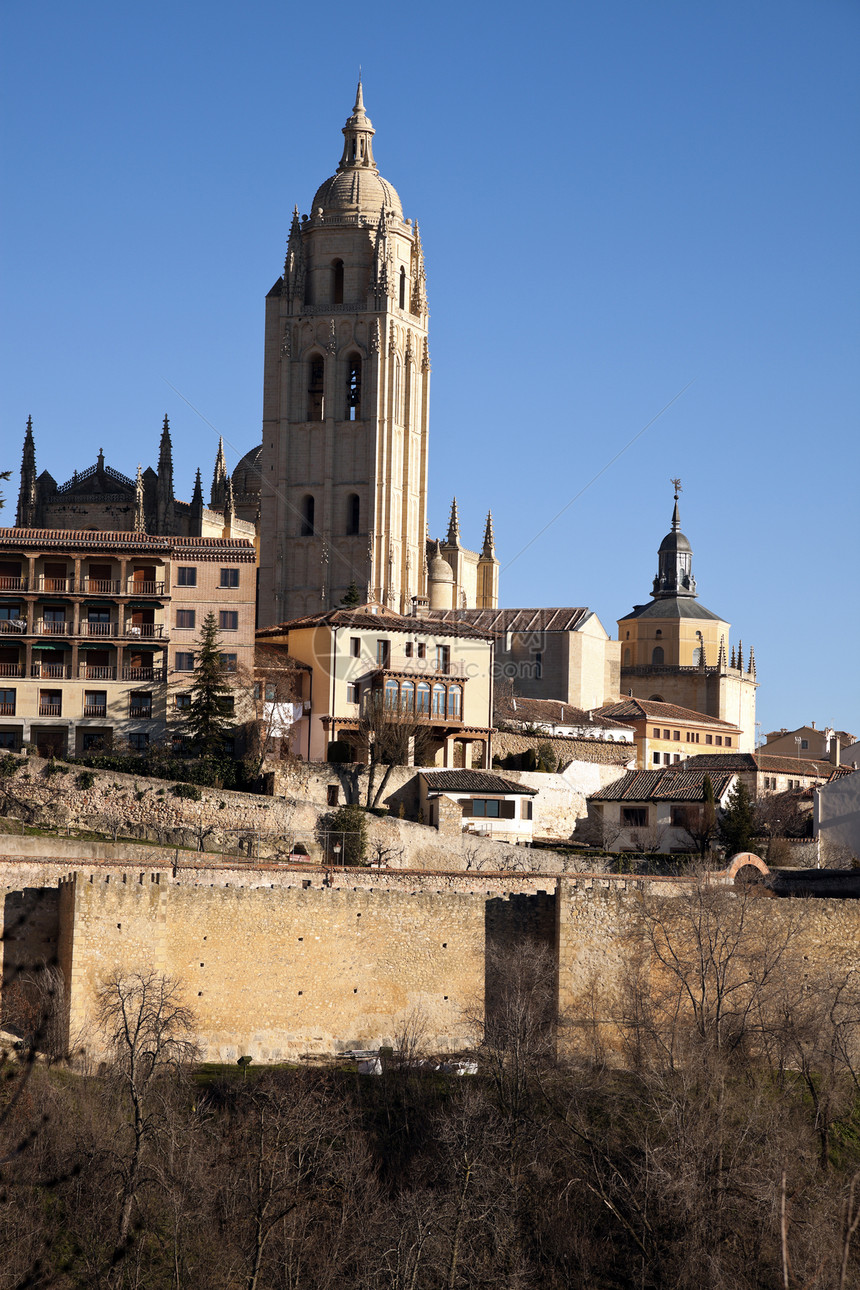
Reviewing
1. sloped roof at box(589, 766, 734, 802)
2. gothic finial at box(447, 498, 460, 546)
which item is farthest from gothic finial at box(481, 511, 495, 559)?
sloped roof at box(589, 766, 734, 802)

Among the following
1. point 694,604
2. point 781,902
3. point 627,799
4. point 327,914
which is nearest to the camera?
point 327,914

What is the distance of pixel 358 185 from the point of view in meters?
96.8

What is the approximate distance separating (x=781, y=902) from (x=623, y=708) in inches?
1764

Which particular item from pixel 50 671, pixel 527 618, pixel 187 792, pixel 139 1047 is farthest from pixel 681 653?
pixel 139 1047

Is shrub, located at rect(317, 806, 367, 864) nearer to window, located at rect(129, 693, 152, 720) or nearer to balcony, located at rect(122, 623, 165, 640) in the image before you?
window, located at rect(129, 693, 152, 720)

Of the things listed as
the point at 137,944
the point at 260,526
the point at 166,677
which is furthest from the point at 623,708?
the point at 137,944

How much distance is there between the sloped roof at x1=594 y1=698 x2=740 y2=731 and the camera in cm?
8488

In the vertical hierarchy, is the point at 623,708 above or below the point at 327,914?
above

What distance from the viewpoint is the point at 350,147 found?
100m

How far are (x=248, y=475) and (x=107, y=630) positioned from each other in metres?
45.6

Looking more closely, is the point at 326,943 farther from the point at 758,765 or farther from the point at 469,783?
the point at 758,765

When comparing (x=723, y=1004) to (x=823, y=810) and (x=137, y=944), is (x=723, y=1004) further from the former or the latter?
(x=823, y=810)

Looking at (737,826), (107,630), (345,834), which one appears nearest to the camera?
(345,834)

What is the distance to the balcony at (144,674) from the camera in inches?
2283
